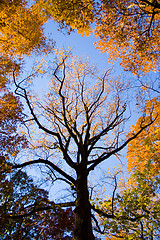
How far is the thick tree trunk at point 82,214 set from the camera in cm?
348

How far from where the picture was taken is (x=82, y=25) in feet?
20.0

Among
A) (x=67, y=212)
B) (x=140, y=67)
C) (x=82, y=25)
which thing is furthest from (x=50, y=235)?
(x=82, y=25)

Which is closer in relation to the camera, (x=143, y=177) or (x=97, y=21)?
(x=143, y=177)

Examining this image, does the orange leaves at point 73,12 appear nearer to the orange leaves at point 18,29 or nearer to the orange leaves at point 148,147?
the orange leaves at point 18,29

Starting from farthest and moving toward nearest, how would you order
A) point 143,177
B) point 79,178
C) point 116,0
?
point 116,0
point 79,178
point 143,177

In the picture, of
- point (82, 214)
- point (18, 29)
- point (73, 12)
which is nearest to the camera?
point (82, 214)

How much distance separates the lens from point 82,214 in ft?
12.6

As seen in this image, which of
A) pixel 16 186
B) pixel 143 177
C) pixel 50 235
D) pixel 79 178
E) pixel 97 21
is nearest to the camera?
pixel 143 177

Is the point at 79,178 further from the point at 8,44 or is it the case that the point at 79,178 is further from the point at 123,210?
the point at 8,44

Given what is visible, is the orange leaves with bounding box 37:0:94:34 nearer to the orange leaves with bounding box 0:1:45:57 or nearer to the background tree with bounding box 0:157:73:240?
the orange leaves with bounding box 0:1:45:57

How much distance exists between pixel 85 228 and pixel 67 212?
40.8 ft

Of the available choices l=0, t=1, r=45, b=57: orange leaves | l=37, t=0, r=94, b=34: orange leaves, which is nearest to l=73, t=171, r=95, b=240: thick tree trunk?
l=37, t=0, r=94, b=34: orange leaves

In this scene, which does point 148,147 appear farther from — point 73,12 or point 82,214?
point 73,12

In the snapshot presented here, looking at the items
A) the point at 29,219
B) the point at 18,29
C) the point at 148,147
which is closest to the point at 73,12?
the point at 18,29
